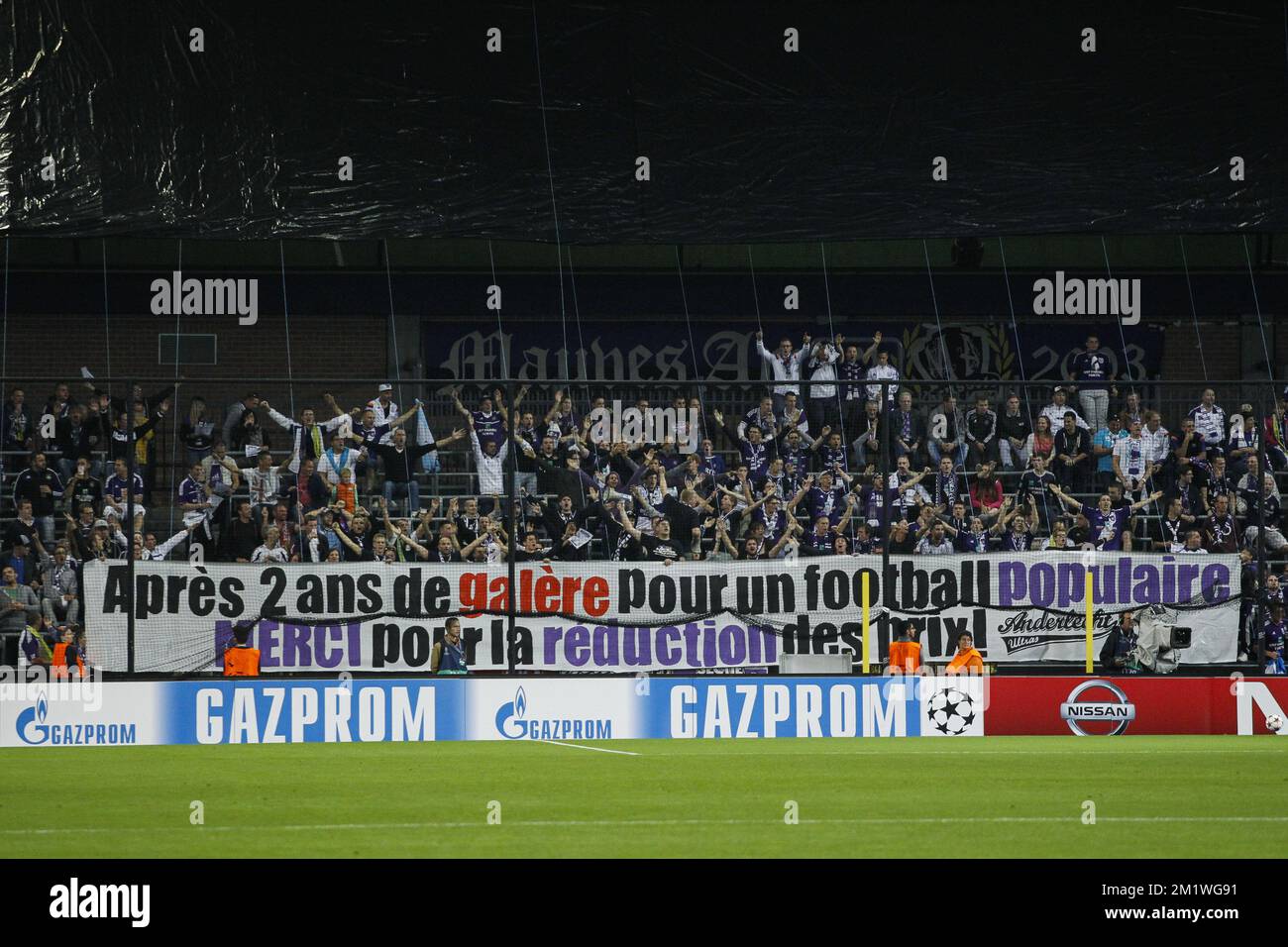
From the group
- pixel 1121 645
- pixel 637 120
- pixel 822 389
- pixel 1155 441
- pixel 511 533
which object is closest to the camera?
pixel 511 533

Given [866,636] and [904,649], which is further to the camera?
[904,649]

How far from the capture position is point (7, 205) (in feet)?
73.1

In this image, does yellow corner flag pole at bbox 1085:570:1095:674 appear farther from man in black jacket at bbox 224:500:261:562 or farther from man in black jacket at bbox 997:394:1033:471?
man in black jacket at bbox 224:500:261:562

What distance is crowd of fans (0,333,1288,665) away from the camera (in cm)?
1691

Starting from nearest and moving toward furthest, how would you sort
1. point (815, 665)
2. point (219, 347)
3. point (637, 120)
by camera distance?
point (815, 665), point (637, 120), point (219, 347)

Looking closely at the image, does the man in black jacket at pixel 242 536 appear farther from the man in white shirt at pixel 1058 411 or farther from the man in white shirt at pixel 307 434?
the man in white shirt at pixel 1058 411

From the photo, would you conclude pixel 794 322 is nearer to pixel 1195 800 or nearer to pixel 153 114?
pixel 153 114

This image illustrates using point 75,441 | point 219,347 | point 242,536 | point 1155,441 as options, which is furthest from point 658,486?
point 219,347

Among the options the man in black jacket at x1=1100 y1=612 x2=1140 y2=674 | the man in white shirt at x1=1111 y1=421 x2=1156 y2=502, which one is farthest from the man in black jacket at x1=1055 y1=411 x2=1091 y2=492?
the man in black jacket at x1=1100 y1=612 x2=1140 y2=674

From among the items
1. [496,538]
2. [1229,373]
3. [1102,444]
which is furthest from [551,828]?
[1229,373]

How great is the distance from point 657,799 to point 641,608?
6343 millimetres

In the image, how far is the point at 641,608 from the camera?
1673 cm

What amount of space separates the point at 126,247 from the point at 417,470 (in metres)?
10.2

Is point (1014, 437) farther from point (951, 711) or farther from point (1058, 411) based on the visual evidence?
point (951, 711)
